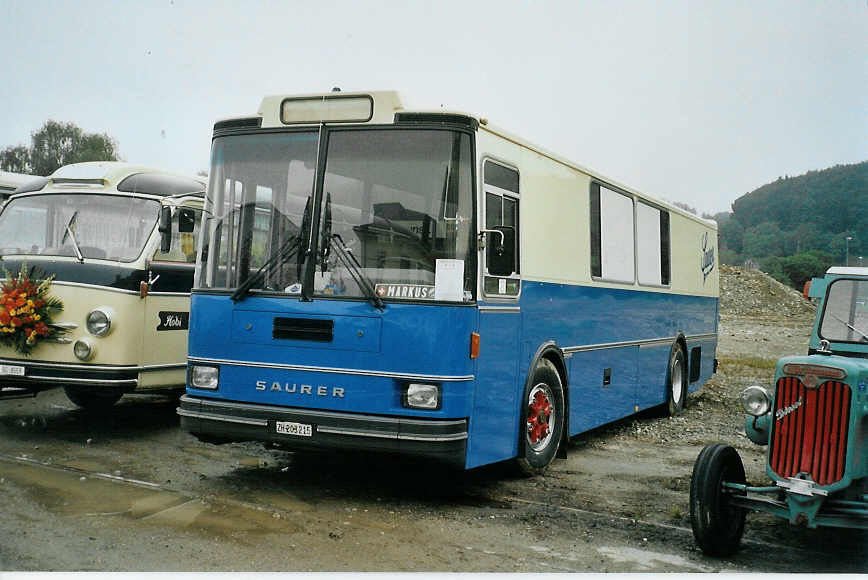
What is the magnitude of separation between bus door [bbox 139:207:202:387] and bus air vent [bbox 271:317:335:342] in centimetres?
261

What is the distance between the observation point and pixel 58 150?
32.8ft

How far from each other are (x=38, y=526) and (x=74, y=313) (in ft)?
11.0

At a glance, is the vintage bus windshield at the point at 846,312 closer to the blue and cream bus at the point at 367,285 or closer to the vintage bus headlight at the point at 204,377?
the blue and cream bus at the point at 367,285

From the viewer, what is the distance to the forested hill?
7125 millimetres

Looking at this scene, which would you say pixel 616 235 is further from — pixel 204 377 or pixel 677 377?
pixel 204 377

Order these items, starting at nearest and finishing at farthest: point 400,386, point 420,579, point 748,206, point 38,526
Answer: point 420,579 < point 38,526 < point 400,386 < point 748,206

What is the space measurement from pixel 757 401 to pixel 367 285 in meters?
2.93

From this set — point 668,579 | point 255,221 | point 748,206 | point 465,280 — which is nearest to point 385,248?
point 465,280

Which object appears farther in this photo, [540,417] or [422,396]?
[540,417]

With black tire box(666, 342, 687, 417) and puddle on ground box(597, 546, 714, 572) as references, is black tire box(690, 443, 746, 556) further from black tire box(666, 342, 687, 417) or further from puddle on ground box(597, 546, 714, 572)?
black tire box(666, 342, 687, 417)

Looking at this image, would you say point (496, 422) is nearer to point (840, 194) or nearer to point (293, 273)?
point (293, 273)

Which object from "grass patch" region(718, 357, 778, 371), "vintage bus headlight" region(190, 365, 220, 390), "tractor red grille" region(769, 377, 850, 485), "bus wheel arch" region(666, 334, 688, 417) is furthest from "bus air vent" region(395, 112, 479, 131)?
"grass patch" region(718, 357, 778, 371)

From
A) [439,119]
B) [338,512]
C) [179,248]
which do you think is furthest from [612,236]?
[338,512]

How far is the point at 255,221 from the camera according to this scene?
23.7 feet
